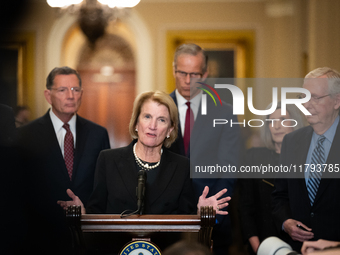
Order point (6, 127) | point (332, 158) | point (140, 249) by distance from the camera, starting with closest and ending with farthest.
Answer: point (140, 249)
point (332, 158)
point (6, 127)

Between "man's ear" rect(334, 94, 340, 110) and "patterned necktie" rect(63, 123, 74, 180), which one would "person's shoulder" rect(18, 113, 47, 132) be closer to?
"patterned necktie" rect(63, 123, 74, 180)

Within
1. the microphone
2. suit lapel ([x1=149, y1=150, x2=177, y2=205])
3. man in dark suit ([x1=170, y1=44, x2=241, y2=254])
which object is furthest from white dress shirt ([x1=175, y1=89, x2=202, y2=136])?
the microphone

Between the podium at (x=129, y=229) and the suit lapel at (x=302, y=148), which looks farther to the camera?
the suit lapel at (x=302, y=148)

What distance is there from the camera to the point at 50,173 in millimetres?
Answer: 2951

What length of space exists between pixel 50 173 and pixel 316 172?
6.21ft

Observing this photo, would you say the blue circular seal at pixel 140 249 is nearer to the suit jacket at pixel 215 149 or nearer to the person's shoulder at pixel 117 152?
the person's shoulder at pixel 117 152

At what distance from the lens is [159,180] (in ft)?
8.05

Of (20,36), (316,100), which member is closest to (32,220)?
(316,100)

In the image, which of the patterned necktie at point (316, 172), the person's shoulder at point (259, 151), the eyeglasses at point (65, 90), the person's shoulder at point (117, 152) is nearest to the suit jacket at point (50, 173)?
the eyeglasses at point (65, 90)

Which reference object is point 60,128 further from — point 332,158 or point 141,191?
point 332,158

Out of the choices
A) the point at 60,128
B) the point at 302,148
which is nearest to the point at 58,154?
the point at 60,128

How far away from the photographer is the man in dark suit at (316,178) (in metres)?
2.50

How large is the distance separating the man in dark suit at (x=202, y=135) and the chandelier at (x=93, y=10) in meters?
3.05

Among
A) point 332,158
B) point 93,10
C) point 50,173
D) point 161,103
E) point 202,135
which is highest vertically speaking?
point 93,10
